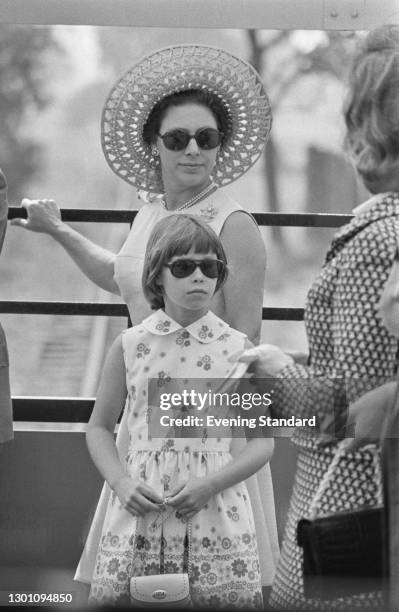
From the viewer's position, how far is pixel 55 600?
7.48 feet

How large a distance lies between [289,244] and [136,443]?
0.55 metres

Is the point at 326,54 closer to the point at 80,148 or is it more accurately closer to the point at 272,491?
the point at 80,148

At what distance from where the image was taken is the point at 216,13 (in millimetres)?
2316

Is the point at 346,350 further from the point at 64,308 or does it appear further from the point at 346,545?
the point at 64,308

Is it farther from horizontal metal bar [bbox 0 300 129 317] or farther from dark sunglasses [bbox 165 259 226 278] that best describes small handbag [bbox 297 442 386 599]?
horizontal metal bar [bbox 0 300 129 317]

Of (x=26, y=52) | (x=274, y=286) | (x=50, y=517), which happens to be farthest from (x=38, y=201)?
(x=50, y=517)

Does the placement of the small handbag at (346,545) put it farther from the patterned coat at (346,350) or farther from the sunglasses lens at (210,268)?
the sunglasses lens at (210,268)

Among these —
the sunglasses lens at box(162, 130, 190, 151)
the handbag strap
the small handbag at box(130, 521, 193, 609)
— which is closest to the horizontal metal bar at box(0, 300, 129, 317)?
the sunglasses lens at box(162, 130, 190, 151)

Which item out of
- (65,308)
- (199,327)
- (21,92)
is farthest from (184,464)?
(21,92)

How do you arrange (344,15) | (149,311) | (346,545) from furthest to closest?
(344,15), (149,311), (346,545)

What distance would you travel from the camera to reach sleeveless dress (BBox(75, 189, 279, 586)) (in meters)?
2.17

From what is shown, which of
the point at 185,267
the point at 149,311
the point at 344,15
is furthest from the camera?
the point at 344,15

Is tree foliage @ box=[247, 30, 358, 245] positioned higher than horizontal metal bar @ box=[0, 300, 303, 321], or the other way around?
tree foliage @ box=[247, 30, 358, 245]

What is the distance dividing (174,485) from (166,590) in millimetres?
213
